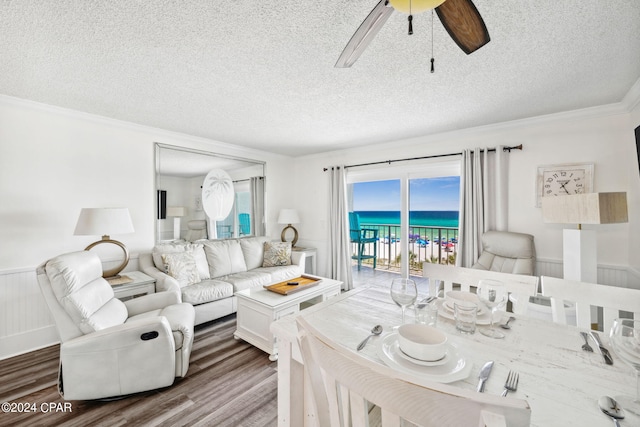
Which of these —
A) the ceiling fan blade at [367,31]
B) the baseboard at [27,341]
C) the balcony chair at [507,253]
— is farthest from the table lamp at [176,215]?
the balcony chair at [507,253]

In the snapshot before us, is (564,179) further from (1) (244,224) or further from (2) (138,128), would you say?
(2) (138,128)

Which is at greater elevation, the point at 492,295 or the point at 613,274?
the point at 492,295

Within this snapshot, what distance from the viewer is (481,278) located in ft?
5.50

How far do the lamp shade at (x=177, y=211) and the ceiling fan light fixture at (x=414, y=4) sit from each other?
355cm

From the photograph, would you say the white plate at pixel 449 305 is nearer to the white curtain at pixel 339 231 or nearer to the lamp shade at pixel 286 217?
the white curtain at pixel 339 231

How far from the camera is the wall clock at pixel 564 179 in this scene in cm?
278

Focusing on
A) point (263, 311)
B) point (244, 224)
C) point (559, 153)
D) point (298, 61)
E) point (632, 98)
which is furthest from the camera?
point (244, 224)

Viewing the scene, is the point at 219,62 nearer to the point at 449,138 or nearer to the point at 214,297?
the point at 214,297

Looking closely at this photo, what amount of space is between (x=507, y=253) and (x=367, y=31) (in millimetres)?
2930

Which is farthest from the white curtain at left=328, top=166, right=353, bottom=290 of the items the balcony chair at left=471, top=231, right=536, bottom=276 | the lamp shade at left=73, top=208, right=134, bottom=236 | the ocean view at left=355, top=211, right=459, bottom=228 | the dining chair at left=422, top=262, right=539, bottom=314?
the lamp shade at left=73, top=208, right=134, bottom=236

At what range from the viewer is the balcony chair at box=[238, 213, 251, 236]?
14.4ft

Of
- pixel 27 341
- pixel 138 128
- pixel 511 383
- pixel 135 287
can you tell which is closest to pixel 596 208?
pixel 511 383

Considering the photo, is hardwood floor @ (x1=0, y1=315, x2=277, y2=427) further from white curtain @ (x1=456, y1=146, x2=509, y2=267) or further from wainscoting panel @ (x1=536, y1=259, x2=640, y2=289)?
wainscoting panel @ (x1=536, y1=259, x2=640, y2=289)

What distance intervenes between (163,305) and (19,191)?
181cm
